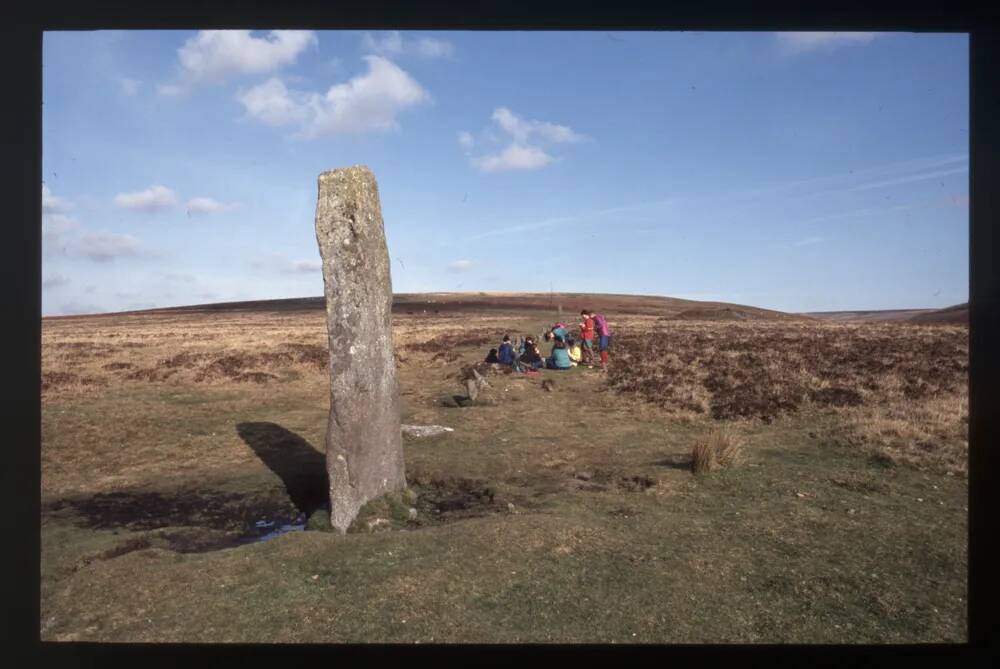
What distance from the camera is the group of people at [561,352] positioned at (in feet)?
62.8

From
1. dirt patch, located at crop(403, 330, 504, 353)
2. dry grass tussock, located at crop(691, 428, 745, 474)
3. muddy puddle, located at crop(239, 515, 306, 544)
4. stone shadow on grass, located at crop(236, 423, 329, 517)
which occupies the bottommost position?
muddy puddle, located at crop(239, 515, 306, 544)

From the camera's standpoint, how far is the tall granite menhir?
303 inches

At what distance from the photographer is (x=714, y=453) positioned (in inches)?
350

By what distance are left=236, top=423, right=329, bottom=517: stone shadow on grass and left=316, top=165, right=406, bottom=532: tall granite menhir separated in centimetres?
119

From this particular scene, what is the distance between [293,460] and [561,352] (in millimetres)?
10455

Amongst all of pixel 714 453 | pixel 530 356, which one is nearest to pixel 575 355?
pixel 530 356

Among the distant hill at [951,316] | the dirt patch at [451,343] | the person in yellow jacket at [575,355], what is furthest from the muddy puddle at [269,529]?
the distant hill at [951,316]

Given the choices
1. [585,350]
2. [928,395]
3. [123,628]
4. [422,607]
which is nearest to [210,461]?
[123,628]

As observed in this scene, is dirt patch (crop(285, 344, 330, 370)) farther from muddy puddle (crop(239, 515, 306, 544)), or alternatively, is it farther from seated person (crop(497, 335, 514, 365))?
muddy puddle (crop(239, 515, 306, 544))

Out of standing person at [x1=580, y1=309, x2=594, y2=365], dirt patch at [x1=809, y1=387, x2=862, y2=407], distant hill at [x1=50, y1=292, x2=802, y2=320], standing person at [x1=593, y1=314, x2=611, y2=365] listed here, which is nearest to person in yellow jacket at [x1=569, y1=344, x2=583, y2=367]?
standing person at [x1=580, y1=309, x2=594, y2=365]

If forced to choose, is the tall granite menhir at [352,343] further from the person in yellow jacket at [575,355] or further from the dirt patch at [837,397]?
the person in yellow jacket at [575,355]

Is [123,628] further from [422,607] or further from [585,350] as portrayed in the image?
[585,350]

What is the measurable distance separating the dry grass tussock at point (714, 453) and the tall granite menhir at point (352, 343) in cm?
453

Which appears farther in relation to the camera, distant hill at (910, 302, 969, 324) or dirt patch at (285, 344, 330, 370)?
distant hill at (910, 302, 969, 324)
